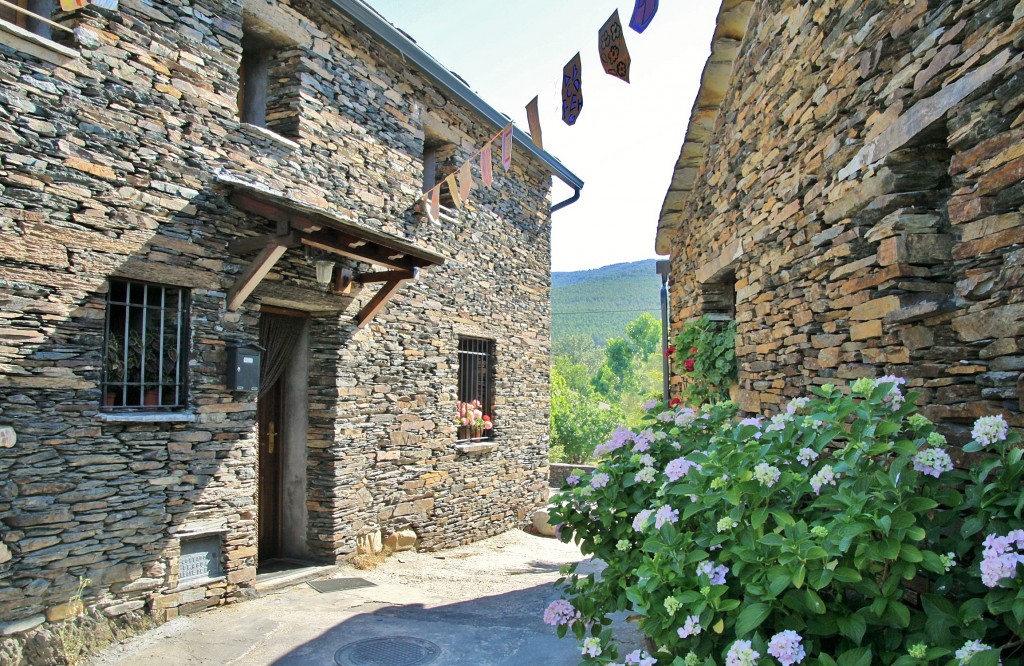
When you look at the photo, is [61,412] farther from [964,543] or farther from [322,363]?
[964,543]

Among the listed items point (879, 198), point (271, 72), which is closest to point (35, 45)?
point (271, 72)

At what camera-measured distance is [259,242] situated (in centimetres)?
534

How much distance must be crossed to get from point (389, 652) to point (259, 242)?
3.14 meters

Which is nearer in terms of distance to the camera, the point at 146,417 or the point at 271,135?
the point at 146,417

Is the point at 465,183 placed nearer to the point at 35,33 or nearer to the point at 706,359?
the point at 706,359

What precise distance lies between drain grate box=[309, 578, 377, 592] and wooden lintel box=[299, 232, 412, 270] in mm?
2862

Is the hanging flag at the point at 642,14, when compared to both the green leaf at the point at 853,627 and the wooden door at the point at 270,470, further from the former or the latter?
the wooden door at the point at 270,470

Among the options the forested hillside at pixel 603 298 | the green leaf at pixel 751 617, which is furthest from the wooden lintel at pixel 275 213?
the forested hillside at pixel 603 298

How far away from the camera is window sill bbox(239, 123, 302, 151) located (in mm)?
5617

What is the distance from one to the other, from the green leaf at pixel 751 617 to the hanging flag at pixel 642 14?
130 inches

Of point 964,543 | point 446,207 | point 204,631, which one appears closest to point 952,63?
point 964,543

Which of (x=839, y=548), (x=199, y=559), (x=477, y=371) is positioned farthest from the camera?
(x=477, y=371)

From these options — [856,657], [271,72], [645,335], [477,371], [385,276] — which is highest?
[645,335]

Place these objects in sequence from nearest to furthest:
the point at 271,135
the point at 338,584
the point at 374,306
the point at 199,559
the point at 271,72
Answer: the point at 199,559 → the point at 271,135 → the point at 338,584 → the point at 271,72 → the point at 374,306
